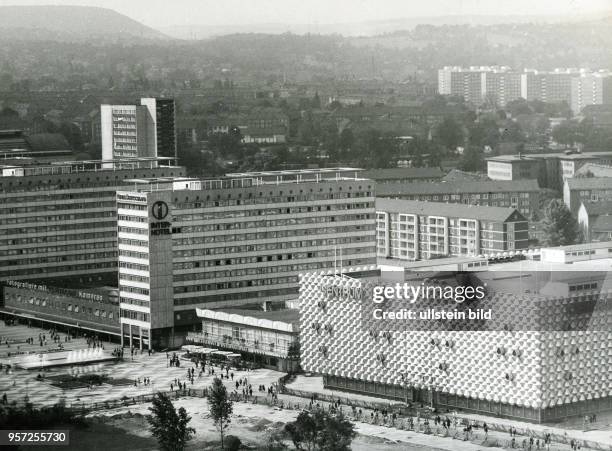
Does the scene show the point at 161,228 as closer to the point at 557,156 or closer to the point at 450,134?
the point at 557,156

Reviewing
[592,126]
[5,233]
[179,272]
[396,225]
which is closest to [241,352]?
[179,272]

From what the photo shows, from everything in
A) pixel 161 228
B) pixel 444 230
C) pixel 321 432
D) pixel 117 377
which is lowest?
pixel 117 377

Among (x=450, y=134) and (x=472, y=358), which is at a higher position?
(x=450, y=134)

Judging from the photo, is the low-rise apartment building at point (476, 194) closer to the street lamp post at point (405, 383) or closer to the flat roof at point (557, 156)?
the flat roof at point (557, 156)

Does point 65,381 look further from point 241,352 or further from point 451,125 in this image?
point 451,125

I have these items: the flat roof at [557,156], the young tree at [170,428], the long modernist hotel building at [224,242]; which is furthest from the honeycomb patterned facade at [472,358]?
the flat roof at [557,156]

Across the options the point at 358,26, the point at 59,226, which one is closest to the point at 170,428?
the point at 59,226

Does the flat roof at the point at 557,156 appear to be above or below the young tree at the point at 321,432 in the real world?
above

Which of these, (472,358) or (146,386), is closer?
(472,358)
